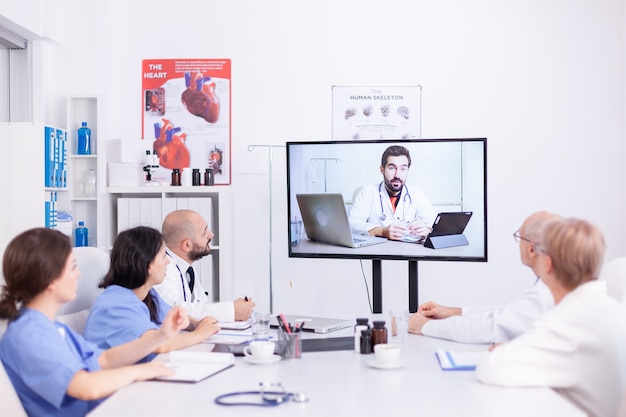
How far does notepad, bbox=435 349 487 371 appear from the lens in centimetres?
219

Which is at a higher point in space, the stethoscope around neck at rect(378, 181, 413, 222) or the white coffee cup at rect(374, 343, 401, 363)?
the stethoscope around neck at rect(378, 181, 413, 222)

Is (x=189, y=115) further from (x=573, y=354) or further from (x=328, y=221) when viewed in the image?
(x=573, y=354)

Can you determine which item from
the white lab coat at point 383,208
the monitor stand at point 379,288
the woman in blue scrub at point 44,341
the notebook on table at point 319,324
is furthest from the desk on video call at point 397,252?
the woman in blue scrub at point 44,341

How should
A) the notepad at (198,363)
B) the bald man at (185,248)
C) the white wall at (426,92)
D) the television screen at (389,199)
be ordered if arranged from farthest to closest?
the white wall at (426,92) < the television screen at (389,199) < the bald man at (185,248) < the notepad at (198,363)

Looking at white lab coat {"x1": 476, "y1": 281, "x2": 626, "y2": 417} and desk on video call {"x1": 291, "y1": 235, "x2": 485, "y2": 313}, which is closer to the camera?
white lab coat {"x1": 476, "y1": 281, "x2": 626, "y2": 417}

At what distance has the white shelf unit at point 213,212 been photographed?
4.65 m

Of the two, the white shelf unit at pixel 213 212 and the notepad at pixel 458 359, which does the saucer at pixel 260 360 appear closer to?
the notepad at pixel 458 359

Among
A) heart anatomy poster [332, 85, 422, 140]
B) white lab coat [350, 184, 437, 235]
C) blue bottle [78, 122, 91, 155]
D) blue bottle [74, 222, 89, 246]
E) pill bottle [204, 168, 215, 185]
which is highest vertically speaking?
heart anatomy poster [332, 85, 422, 140]

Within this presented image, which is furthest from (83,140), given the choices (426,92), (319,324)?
(319,324)

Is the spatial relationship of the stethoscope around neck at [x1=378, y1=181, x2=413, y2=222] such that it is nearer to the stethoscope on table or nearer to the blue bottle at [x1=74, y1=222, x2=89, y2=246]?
the blue bottle at [x1=74, y1=222, x2=89, y2=246]

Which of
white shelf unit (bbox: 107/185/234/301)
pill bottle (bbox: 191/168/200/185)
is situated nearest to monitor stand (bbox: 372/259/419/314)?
white shelf unit (bbox: 107/185/234/301)

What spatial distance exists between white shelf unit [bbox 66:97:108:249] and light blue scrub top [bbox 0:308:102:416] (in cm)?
273

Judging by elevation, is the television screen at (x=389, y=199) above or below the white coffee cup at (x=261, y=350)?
above

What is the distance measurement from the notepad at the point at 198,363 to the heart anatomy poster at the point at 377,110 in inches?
118
